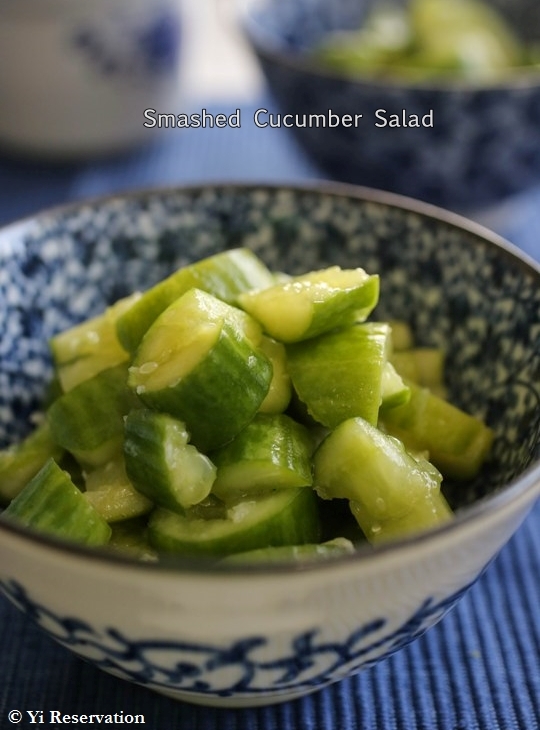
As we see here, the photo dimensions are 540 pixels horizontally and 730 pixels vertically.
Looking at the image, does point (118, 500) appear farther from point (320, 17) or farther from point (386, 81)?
point (320, 17)

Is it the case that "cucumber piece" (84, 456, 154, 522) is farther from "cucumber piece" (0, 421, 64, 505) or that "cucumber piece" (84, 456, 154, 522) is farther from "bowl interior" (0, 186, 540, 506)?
"bowl interior" (0, 186, 540, 506)

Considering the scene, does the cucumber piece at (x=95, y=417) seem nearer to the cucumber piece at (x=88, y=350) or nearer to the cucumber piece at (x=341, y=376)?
the cucumber piece at (x=88, y=350)

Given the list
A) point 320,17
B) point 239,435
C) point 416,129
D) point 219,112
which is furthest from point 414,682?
point 320,17

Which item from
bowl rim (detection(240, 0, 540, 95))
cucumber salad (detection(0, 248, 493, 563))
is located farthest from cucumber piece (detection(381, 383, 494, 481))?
bowl rim (detection(240, 0, 540, 95))

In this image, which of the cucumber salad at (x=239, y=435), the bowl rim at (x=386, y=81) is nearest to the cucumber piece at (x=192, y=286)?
the cucumber salad at (x=239, y=435)

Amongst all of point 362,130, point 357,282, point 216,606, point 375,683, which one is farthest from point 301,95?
point 216,606

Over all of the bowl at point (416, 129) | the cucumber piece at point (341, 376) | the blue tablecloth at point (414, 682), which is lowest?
the blue tablecloth at point (414, 682)
